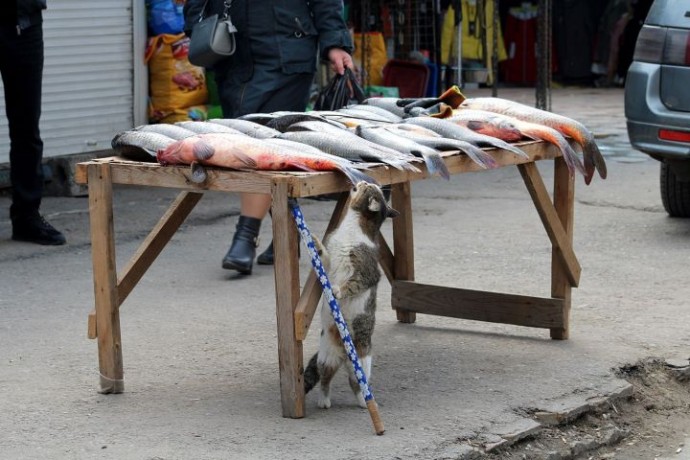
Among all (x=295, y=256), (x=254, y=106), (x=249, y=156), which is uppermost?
(x=249, y=156)

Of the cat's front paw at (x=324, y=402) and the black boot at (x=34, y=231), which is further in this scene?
the black boot at (x=34, y=231)

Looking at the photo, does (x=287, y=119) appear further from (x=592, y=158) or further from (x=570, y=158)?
(x=592, y=158)

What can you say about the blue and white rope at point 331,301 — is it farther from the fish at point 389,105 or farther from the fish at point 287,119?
the fish at point 389,105

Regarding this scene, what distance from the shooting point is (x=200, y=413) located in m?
4.52

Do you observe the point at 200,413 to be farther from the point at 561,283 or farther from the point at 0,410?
the point at 561,283

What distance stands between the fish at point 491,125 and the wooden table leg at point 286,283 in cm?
116

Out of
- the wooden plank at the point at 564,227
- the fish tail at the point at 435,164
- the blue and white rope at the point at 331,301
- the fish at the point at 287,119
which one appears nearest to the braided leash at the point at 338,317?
the blue and white rope at the point at 331,301

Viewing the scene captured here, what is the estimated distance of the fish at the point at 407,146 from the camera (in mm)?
4512

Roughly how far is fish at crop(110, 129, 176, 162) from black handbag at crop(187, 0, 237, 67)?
1.97 meters

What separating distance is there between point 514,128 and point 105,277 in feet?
5.78

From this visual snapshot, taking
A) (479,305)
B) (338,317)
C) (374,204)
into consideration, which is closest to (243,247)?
(479,305)

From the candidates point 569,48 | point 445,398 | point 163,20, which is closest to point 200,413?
point 445,398

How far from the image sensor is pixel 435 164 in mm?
4516

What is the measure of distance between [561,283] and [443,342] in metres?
0.59
